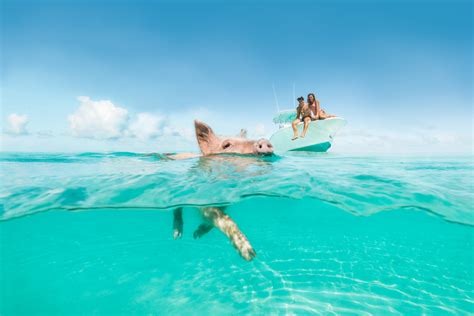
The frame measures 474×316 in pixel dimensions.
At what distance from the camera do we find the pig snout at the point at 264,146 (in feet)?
23.0

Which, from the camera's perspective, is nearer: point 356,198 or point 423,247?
point 356,198

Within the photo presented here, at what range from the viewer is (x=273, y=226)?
1286 cm

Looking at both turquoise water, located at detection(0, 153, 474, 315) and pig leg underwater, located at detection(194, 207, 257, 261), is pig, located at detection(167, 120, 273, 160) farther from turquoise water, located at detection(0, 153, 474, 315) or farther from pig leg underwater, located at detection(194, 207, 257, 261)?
pig leg underwater, located at detection(194, 207, 257, 261)

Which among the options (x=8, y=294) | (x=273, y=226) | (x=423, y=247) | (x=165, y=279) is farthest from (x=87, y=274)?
(x=423, y=247)

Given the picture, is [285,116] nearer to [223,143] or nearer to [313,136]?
[313,136]

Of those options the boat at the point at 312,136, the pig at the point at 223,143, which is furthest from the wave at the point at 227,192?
the boat at the point at 312,136

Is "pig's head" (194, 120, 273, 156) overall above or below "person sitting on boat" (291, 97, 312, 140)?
below

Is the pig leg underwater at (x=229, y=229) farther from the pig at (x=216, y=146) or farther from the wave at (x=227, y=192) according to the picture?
the wave at (x=227, y=192)

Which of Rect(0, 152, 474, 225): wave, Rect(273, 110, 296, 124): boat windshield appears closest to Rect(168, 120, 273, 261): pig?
Rect(0, 152, 474, 225): wave

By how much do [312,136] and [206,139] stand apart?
15304mm

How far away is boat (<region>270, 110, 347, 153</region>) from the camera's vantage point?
2078 cm

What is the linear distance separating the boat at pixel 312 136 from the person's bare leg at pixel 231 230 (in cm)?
1705

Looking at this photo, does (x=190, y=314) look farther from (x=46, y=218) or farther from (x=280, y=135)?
(x=280, y=135)

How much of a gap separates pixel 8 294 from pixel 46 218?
4.81 m
